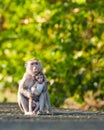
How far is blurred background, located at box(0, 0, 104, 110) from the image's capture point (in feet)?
47.0

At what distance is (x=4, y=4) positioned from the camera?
15.4 metres

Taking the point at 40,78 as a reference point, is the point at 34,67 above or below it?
above

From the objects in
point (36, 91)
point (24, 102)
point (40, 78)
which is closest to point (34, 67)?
point (40, 78)

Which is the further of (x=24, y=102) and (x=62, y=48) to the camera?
(x=62, y=48)

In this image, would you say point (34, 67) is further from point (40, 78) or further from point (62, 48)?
point (62, 48)

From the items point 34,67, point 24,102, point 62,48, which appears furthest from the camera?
point 62,48

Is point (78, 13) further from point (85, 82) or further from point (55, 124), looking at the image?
point (55, 124)

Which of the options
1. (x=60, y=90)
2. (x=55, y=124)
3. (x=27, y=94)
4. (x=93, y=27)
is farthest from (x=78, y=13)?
(x=55, y=124)

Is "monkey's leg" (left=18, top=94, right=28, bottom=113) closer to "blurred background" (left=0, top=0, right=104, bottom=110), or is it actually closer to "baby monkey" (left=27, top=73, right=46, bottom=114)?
"baby monkey" (left=27, top=73, right=46, bottom=114)

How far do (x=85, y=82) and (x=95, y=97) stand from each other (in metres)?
0.39

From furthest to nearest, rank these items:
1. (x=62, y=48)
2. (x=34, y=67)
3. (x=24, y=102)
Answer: (x=62, y=48) → (x=24, y=102) → (x=34, y=67)

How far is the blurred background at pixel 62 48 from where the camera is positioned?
14.3 meters

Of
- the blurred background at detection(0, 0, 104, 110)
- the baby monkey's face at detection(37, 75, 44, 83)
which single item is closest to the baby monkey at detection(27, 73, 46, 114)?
the baby monkey's face at detection(37, 75, 44, 83)

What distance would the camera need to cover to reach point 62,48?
14.6 m
